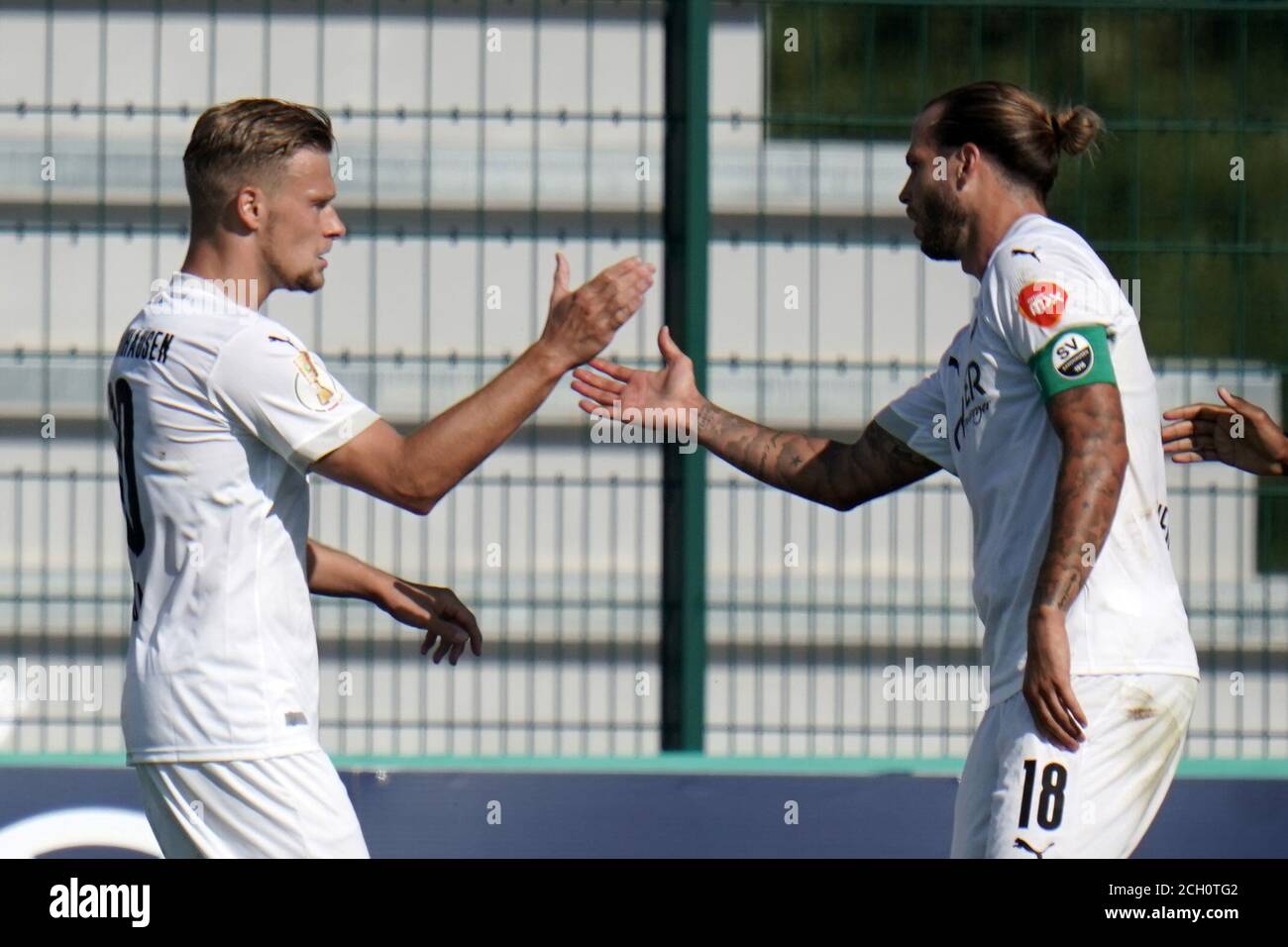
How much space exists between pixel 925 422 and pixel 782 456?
40 cm

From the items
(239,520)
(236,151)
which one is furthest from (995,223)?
(239,520)

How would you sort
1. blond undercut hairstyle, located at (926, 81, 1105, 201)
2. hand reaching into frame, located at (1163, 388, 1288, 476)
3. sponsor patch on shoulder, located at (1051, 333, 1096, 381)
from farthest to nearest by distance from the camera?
hand reaching into frame, located at (1163, 388, 1288, 476)
blond undercut hairstyle, located at (926, 81, 1105, 201)
sponsor patch on shoulder, located at (1051, 333, 1096, 381)

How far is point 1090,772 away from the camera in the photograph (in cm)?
343

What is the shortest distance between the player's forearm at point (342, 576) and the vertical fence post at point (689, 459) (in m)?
2.21

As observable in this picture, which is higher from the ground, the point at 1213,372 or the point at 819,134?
the point at 819,134

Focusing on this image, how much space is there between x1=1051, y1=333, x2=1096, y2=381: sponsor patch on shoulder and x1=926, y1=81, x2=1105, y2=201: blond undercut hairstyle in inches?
21.9

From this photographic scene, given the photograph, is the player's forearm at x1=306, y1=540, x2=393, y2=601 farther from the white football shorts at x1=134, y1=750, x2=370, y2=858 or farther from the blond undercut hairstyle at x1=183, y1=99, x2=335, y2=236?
the blond undercut hairstyle at x1=183, y1=99, x2=335, y2=236

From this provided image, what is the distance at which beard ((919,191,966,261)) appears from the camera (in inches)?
153

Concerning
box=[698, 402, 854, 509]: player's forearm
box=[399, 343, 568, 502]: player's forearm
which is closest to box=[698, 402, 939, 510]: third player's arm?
box=[698, 402, 854, 509]: player's forearm

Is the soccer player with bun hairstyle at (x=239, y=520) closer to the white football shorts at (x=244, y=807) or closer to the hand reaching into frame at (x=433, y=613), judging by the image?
the white football shorts at (x=244, y=807)

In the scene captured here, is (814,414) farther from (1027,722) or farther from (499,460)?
(1027,722)

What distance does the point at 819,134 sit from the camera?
21.1 ft
